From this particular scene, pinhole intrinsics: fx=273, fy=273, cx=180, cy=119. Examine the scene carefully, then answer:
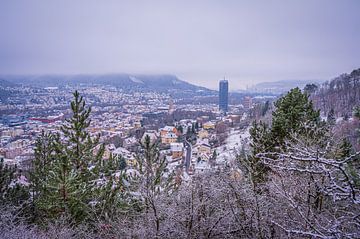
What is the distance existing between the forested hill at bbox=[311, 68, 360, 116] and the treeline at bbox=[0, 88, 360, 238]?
39605mm

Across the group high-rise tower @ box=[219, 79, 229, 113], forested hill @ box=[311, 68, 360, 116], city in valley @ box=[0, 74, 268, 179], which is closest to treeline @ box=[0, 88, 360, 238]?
city in valley @ box=[0, 74, 268, 179]

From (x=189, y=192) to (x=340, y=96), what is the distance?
52.1 metres

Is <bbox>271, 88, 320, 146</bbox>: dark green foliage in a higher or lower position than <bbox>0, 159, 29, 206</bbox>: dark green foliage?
higher

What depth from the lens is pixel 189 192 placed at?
5773mm

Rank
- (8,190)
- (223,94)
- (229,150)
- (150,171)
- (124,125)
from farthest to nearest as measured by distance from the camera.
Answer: (223,94) < (124,125) < (229,150) < (8,190) < (150,171)

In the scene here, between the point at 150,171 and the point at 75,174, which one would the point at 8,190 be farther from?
the point at 150,171

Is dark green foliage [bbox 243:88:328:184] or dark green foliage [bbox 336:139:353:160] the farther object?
dark green foliage [bbox 243:88:328:184]

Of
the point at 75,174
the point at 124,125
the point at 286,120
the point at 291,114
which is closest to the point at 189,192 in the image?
the point at 75,174

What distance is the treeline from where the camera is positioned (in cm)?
437

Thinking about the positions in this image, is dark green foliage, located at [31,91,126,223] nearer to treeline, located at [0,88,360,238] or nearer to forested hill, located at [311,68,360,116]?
treeline, located at [0,88,360,238]

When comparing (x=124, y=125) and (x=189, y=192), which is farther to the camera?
(x=124, y=125)

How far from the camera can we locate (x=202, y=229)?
5.64 metres

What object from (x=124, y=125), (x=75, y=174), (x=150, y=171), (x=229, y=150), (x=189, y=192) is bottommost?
(x=124, y=125)

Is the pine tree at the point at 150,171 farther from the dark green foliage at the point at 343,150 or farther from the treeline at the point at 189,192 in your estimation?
Answer: the dark green foliage at the point at 343,150
